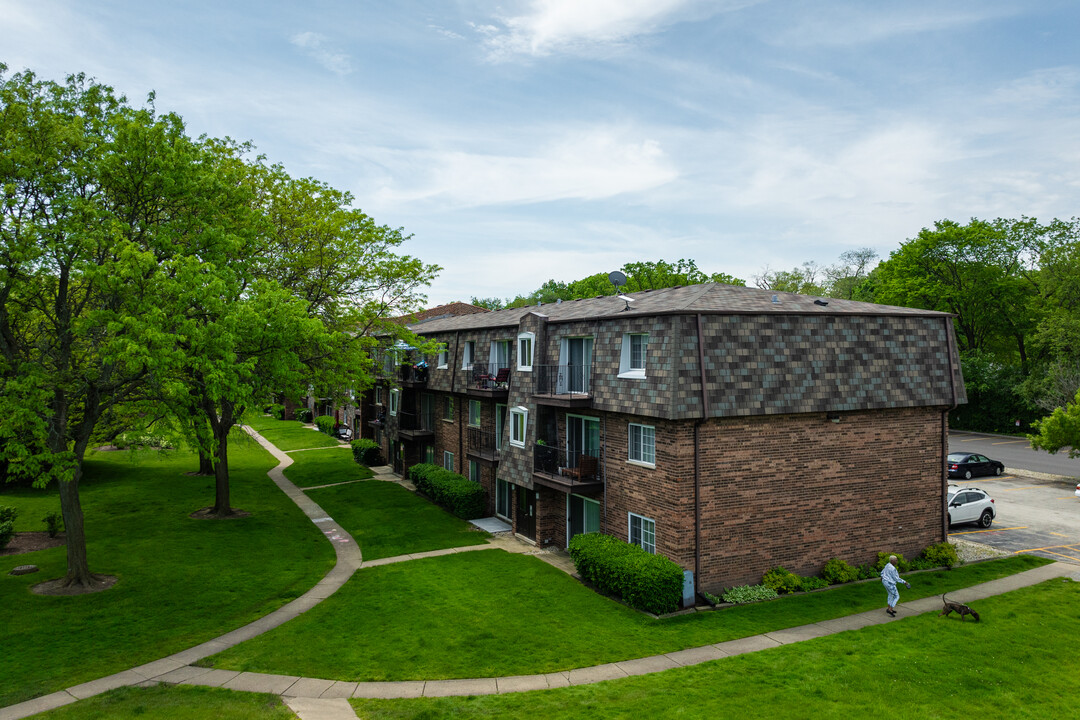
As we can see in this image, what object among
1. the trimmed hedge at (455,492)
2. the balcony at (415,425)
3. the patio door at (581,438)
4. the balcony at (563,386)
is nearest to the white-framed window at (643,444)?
the balcony at (563,386)

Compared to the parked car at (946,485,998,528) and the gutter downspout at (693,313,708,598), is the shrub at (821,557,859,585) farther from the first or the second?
the parked car at (946,485,998,528)

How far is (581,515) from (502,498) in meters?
5.93

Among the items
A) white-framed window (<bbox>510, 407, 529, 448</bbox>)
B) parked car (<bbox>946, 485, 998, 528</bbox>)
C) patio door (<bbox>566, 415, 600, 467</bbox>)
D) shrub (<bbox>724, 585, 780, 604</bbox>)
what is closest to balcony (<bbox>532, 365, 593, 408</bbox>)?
patio door (<bbox>566, 415, 600, 467</bbox>)

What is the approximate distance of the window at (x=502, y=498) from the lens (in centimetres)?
2645

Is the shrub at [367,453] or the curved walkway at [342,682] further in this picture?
the shrub at [367,453]

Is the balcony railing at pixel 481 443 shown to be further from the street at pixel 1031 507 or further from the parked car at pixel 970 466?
the parked car at pixel 970 466

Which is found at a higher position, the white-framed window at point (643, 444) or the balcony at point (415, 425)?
the white-framed window at point (643, 444)

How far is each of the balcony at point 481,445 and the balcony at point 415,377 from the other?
182 inches

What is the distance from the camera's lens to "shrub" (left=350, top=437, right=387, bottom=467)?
130ft

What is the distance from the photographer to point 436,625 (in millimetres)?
15812

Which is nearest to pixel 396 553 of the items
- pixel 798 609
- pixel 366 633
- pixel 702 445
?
pixel 366 633

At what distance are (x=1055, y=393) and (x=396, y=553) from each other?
44072 mm

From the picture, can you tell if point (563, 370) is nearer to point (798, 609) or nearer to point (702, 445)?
point (702, 445)

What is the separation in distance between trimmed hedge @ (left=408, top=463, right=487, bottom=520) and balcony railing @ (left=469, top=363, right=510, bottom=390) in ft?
14.2
